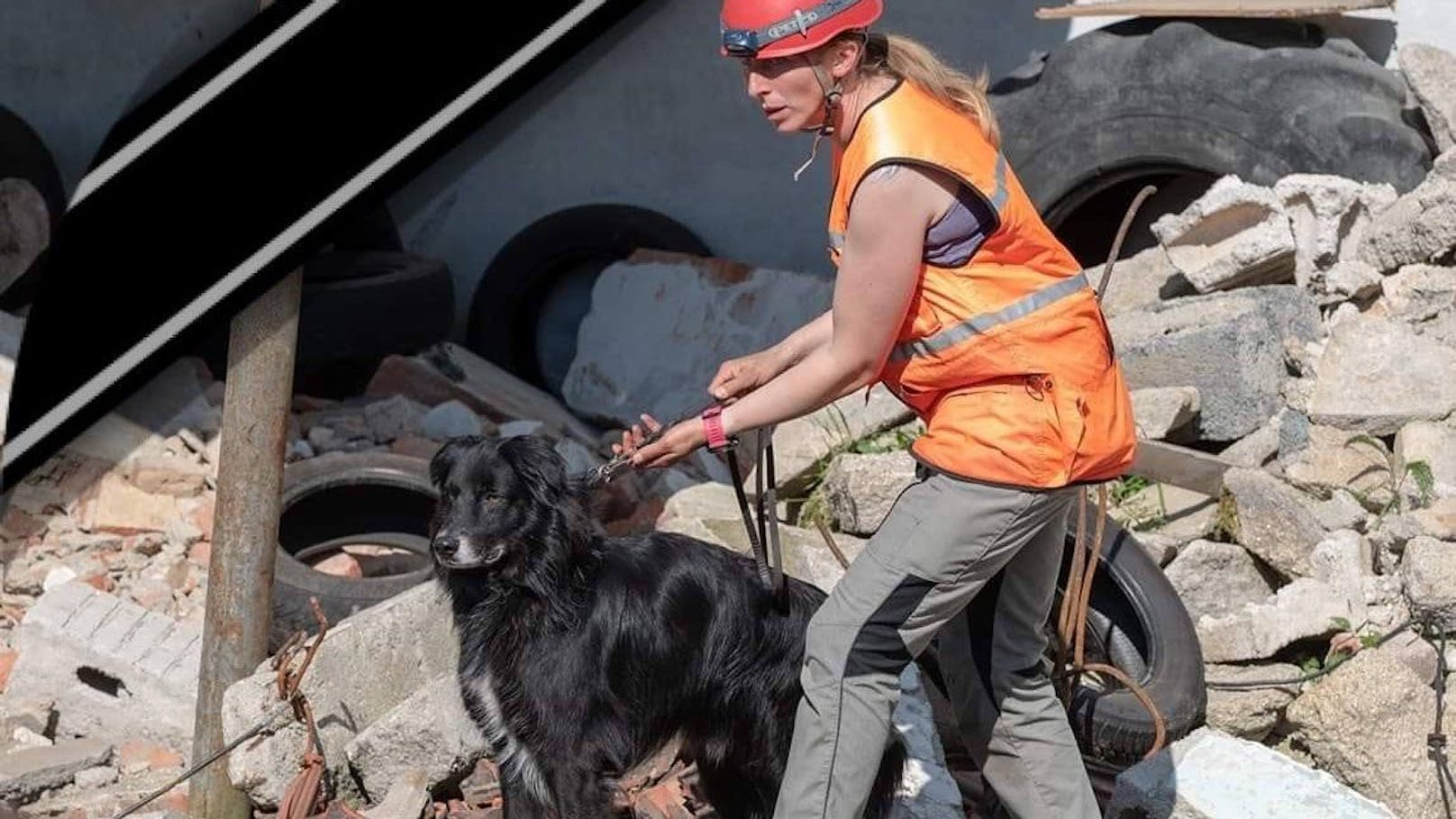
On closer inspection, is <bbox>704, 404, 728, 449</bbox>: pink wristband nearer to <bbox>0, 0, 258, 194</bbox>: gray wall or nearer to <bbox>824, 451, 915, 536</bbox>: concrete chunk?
<bbox>824, 451, 915, 536</bbox>: concrete chunk

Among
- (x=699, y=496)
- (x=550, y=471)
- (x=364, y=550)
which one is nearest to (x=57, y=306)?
(x=364, y=550)

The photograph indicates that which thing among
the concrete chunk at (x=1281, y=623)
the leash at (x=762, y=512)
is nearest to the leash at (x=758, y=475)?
the leash at (x=762, y=512)

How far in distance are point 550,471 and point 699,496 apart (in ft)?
5.99

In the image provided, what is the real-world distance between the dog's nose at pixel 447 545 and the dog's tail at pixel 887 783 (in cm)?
108

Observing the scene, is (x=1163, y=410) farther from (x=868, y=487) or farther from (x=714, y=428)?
(x=714, y=428)

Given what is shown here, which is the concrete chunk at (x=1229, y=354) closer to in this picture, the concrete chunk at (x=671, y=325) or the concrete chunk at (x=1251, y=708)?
the concrete chunk at (x=1251, y=708)

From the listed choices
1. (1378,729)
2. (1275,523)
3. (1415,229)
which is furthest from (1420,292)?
(1378,729)

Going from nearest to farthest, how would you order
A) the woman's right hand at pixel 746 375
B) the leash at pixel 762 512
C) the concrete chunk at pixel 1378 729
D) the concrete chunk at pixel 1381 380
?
the woman's right hand at pixel 746 375 → the leash at pixel 762 512 → the concrete chunk at pixel 1378 729 → the concrete chunk at pixel 1381 380

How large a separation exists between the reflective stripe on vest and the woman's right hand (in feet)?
1.15

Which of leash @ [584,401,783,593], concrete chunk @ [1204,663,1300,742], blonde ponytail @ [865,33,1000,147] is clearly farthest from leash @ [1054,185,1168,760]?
blonde ponytail @ [865,33,1000,147]

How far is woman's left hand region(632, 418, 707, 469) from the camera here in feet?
10.7

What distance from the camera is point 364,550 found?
20.0 feet

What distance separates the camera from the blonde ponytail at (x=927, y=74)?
318 centimetres

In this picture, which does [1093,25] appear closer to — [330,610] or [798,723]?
[330,610]
